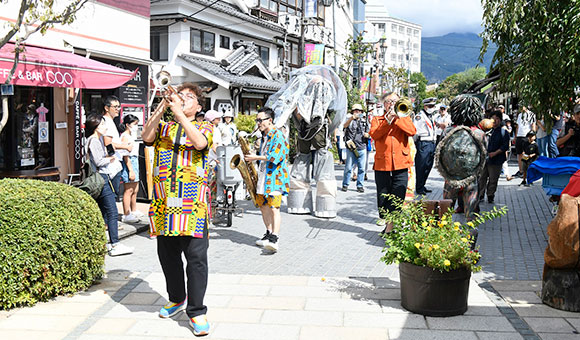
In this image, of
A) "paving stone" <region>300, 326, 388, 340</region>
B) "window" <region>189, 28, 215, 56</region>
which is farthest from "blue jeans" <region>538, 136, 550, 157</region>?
"window" <region>189, 28, 215, 56</region>

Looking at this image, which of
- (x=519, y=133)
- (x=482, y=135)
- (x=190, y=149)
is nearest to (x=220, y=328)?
(x=190, y=149)

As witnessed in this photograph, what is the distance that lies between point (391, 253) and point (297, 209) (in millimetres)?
5157

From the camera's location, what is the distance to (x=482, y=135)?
21.5 feet

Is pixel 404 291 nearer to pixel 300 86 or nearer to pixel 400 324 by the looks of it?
pixel 400 324

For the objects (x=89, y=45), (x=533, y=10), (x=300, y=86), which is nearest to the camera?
(x=533, y=10)

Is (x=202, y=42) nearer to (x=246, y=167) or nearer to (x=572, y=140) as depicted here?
(x=246, y=167)

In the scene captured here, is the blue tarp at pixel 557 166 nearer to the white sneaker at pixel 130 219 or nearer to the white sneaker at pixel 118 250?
the white sneaker at pixel 118 250

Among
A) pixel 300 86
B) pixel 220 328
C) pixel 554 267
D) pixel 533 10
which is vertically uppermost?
pixel 533 10

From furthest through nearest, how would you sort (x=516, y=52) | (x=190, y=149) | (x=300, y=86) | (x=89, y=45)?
(x=89, y=45) < (x=300, y=86) < (x=516, y=52) < (x=190, y=149)

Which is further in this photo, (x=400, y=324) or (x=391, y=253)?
(x=391, y=253)

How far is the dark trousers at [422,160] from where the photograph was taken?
1167 centimetres

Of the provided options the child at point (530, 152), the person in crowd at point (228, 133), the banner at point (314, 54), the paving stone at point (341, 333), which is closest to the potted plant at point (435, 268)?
the paving stone at point (341, 333)

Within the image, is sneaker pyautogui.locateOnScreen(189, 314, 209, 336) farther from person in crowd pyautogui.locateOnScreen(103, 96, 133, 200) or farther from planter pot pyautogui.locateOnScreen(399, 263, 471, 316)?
person in crowd pyautogui.locateOnScreen(103, 96, 133, 200)

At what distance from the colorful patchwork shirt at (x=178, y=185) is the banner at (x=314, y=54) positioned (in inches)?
835
